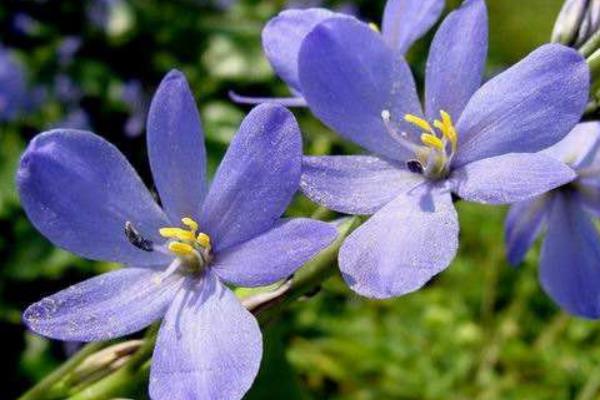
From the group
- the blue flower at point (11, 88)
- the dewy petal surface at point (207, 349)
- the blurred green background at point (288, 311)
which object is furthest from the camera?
the blue flower at point (11, 88)

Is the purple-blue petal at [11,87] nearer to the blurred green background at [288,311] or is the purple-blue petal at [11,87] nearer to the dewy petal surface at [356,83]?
the blurred green background at [288,311]

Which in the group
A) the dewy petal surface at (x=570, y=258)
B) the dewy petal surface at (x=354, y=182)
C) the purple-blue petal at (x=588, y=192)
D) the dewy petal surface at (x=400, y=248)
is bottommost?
the dewy petal surface at (x=570, y=258)

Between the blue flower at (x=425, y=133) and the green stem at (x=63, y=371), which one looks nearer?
the blue flower at (x=425, y=133)

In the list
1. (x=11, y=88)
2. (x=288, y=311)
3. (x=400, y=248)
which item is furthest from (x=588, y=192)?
(x=11, y=88)

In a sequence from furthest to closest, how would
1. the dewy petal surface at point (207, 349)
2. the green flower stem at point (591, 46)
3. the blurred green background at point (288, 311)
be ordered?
the blurred green background at point (288, 311) < the green flower stem at point (591, 46) < the dewy petal surface at point (207, 349)

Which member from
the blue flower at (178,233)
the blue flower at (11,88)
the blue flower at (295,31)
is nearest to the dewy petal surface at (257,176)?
the blue flower at (178,233)

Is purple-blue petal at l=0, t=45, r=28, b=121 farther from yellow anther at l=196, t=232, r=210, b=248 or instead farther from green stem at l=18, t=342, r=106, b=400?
yellow anther at l=196, t=232, r=210, b=248

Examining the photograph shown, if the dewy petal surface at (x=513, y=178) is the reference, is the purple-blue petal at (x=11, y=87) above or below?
below
